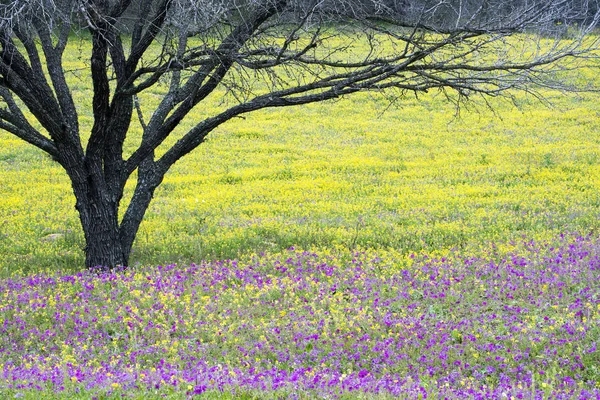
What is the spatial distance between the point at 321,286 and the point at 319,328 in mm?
1536

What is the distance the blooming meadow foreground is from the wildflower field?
3 centimetres

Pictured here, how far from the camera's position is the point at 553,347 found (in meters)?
6.70

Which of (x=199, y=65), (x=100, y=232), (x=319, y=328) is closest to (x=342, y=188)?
(x=199, y=65)

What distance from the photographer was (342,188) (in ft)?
55.8

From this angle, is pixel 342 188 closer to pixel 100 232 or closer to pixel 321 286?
pixel 100 232

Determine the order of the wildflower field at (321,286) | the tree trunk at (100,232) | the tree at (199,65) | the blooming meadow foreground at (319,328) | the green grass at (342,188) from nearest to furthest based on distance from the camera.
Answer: the blooming meadow foreground at (319,328), the wildflower field at (321,286), the tree at (199,65), the tree trunk at (100,232), the green grass at (342,188)

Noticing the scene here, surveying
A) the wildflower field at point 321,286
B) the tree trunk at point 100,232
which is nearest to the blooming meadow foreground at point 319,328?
the wildflower field at point 321,286

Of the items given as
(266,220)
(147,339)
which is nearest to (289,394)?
(147,339)

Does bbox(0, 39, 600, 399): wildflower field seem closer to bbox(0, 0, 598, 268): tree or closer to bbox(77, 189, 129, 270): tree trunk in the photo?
bbox(77, 189, 129, 270): tree trunk

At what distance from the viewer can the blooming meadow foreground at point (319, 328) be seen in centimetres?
554

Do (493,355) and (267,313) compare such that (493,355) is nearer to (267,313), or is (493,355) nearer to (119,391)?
(267,313)

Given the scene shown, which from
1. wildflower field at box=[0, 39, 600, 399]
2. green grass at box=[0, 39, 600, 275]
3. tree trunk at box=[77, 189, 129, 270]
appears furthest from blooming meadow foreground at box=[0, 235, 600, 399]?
green grass at box=[0, 39, 600, 275]

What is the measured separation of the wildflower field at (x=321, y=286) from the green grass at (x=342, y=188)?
0.26ft

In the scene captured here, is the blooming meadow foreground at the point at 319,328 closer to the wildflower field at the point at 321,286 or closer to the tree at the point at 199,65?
the wildflower field at the point at 321,286
